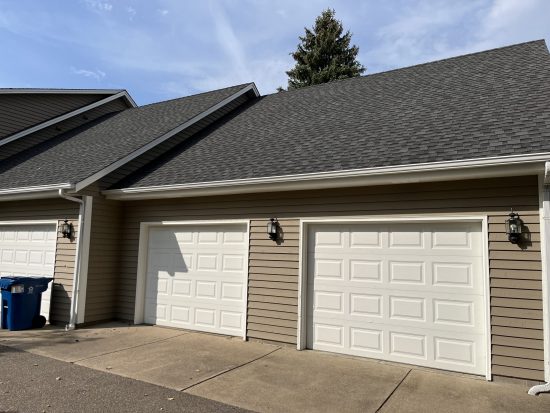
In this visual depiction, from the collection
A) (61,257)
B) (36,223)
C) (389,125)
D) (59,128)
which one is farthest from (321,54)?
(61,257)

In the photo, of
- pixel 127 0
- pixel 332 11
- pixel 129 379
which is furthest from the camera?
pixel 332 11

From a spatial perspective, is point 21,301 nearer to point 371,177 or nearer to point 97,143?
point 97,143

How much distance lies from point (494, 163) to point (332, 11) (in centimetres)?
2496

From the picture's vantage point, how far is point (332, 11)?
26.6 m

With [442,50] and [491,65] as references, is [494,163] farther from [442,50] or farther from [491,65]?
[442,50]

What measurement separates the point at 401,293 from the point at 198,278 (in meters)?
3.64

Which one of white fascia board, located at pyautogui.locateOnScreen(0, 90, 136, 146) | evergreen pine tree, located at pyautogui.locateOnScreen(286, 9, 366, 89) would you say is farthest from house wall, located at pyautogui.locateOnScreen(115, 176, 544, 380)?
evergreen pine tree, located at pyautogui.locateOnScreen(286, 9, 366, 89)

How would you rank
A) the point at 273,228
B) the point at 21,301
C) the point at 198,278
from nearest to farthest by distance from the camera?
the point at 273,228
the point at 21,301
the point at 198,278

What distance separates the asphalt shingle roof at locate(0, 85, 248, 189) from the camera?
873 centimetres

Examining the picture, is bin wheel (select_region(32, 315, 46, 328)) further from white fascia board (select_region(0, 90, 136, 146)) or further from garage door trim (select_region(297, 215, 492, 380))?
white fascia board (select_region(0, 90, 136, 146))

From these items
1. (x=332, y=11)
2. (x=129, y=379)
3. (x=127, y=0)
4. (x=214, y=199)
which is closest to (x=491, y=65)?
(x=214, y=199)

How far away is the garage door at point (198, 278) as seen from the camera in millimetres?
7082

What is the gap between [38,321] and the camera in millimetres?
7621

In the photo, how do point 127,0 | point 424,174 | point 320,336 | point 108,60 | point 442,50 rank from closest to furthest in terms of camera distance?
point 424,174 < point 320,336 < point 127,0 < point 108,60 < point 442,50
